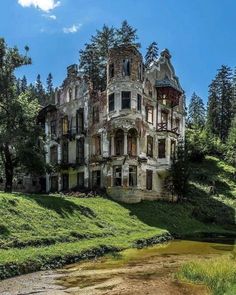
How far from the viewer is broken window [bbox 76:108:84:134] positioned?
5525 centimetres

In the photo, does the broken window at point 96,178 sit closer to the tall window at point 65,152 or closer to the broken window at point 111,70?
the tall window at point 65,152

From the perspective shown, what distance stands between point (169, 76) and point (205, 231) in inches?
952

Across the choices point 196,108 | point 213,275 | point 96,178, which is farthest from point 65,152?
point 196,108

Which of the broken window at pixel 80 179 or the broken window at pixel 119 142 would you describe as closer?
the broken window at pixel 119 142

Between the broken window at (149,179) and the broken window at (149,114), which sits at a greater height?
the broken window at (149,114)

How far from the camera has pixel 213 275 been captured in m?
17.2

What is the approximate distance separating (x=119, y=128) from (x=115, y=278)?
31209mm

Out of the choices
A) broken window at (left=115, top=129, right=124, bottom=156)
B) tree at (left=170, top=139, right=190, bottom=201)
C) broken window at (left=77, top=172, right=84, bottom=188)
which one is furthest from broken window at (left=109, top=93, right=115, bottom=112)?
tree at (left=170, top=139, right=190, bottom=201)

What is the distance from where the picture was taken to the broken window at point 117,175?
48688 millimetres

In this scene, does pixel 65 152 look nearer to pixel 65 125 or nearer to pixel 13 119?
pixel 65 125

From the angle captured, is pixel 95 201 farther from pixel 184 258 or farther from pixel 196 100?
pixel 196 100

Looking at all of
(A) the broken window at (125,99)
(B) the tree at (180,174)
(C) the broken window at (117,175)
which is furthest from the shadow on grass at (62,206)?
(B) the tree at (180,174)

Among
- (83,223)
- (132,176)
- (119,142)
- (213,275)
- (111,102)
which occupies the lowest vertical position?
(213,275)

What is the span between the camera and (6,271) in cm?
1855
